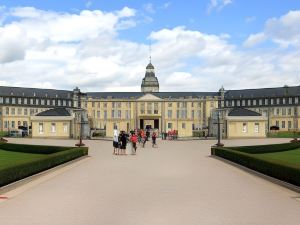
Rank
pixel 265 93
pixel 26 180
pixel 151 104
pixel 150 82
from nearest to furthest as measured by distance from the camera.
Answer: pixel 26 180, pixel 265 93, pixel 151 104, pixel 150 82

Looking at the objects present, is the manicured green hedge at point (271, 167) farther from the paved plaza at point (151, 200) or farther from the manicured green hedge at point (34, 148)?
the manicured green hedge at point (34, 148)

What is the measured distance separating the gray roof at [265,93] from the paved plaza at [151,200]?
10176 centimetres

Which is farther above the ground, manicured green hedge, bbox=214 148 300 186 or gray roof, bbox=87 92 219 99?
gray roof, bbox=87 92 219 99

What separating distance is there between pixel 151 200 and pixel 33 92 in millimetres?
113656

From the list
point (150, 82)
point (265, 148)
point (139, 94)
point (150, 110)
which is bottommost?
point (265, 148)

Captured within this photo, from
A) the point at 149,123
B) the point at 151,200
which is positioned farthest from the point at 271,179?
the point at 149,123

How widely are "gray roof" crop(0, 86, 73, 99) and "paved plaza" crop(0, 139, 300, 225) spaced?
3998 inches

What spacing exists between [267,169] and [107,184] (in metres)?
6.67

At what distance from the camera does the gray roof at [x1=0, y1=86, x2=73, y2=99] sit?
378ft

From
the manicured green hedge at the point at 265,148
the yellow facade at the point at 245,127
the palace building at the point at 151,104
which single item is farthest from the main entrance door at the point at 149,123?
the manicured green hedge at the point at 265,148

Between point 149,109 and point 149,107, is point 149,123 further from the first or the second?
point 149,107

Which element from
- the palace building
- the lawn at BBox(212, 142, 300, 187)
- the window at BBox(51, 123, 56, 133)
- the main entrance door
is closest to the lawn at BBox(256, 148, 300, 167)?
the lawn at BBox(212, 142, 300, 187)

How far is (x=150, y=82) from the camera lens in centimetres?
14612

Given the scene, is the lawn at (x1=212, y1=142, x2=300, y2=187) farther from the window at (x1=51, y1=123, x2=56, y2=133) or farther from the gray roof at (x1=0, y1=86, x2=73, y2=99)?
the gray roof at (x1=0, y1=86, x2=73, y2=99)
